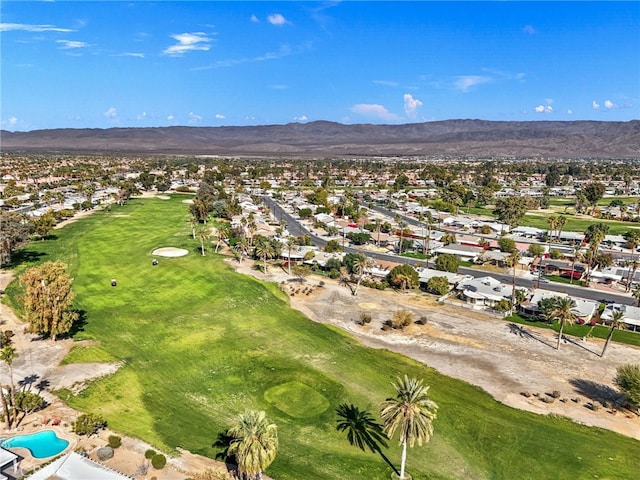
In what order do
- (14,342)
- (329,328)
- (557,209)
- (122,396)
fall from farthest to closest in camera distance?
(557,209) < (329,328) < (14,342) < (122,396)

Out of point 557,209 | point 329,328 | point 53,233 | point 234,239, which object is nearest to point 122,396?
point 329,328

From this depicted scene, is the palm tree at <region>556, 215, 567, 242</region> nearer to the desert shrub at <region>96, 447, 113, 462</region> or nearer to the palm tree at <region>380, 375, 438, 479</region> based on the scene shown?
the palm tree at <region>380, 375, 438, 479</region>

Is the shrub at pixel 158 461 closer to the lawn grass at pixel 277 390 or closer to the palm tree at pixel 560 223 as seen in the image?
the lawn grass at pixel 277 390

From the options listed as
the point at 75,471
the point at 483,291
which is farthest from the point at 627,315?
the point at 75,471

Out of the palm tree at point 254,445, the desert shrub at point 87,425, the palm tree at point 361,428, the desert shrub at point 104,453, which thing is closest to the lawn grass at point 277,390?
the palm tree at point 361,428

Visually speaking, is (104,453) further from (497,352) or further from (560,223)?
(560,223)

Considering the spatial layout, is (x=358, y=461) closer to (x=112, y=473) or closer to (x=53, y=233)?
(x=112, y=473)
